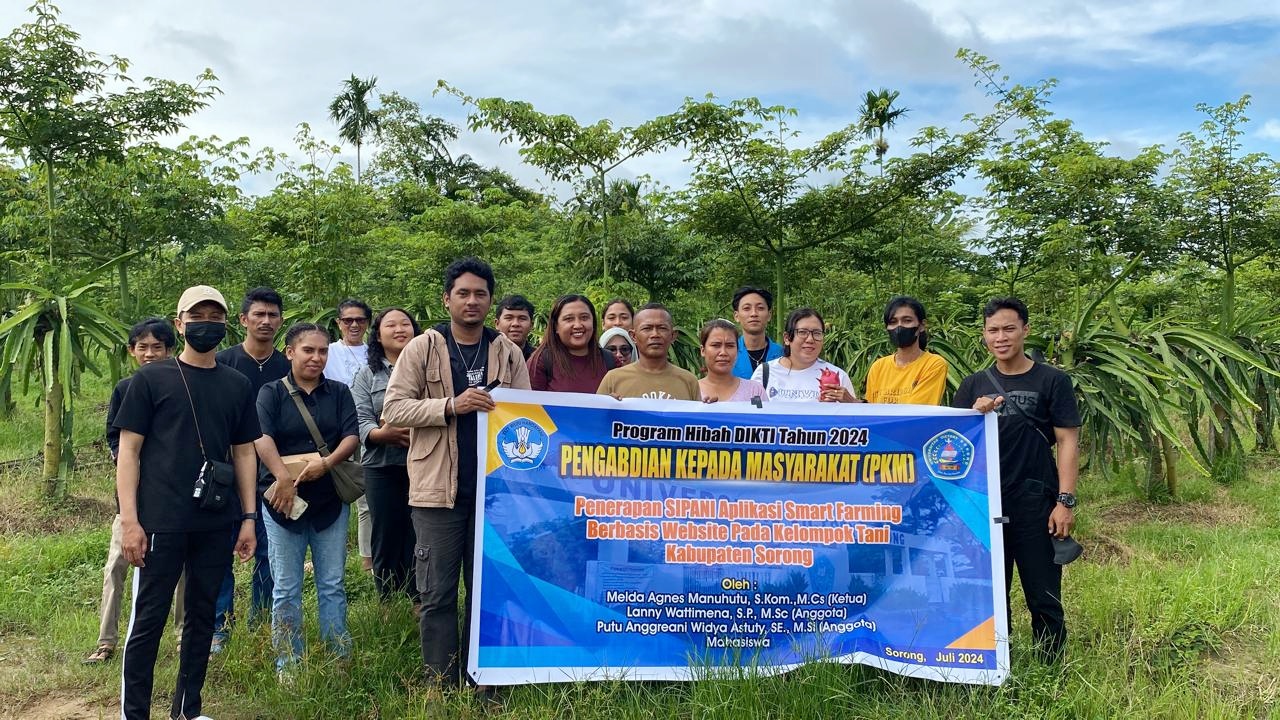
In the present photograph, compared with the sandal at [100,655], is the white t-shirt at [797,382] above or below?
above

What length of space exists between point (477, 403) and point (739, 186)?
682 centimetres

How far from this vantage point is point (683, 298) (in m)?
13.8

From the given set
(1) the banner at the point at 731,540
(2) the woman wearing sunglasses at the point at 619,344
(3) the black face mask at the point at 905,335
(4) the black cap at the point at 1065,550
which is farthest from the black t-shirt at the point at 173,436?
→ (4) the black cap at the point at 1065,550

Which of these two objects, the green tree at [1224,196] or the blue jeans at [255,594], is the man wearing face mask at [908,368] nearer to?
the blue jeans at [255,594]

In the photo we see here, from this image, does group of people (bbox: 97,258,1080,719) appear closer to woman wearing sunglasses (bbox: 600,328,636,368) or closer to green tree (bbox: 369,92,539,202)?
woman wearing sunglasses (bbox: 600,328,636,368)

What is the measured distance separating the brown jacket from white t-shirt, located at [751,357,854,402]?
1608mm

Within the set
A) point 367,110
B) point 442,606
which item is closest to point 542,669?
point 442,606

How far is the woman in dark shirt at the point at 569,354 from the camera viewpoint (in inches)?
161

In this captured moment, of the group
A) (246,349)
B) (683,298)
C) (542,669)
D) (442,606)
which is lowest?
(542,669)

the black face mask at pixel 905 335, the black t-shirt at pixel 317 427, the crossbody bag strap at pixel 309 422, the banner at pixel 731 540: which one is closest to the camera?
the banner at pixel 731 540

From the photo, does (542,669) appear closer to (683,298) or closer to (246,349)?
(246,349)

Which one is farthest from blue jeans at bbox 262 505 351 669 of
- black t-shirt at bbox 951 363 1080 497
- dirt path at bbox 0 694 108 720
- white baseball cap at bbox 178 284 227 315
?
black t-shirt at bbox 951 363 1080 497

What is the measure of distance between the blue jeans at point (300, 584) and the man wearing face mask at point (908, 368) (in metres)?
2.74

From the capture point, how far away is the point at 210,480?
10.2ft
